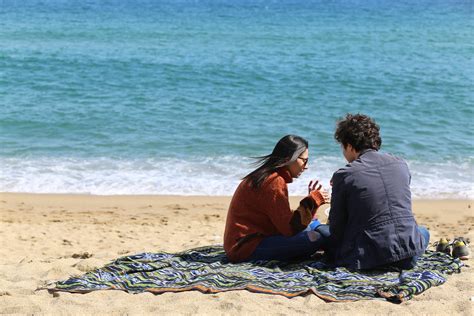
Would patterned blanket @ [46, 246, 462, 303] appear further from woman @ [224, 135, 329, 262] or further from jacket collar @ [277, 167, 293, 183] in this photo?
jacket collar @ [277, 167, 293, 183]

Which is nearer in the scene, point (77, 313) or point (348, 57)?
point (77, 313)

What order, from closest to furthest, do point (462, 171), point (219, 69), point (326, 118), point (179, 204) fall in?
point (179, 204) → point (462, 171) → point (326, 118) → point (219, 69)

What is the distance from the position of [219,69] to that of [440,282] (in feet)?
48.8

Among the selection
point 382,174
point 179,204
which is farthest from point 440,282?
point 179,204

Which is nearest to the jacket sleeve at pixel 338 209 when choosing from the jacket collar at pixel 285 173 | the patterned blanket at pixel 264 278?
the patterned blanket at pixel 264 278

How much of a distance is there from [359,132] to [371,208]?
578 mm

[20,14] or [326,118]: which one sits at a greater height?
[20,14]

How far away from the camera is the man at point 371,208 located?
17.5 ft

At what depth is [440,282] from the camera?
538 cm

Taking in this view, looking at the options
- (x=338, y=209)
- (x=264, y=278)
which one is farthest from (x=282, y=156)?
(x=264, y=278)

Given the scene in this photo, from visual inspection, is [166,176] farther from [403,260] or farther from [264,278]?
[403,260]

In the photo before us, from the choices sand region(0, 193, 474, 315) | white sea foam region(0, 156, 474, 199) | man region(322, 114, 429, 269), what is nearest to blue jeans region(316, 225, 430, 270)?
man region(322, 114, 429, 269)

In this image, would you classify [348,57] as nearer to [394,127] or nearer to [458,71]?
[458,71]

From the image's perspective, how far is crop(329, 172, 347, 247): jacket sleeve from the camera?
534cm
